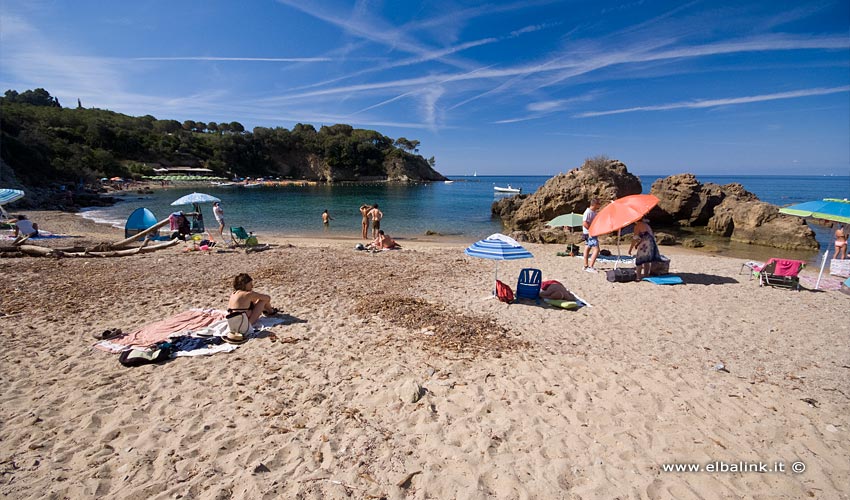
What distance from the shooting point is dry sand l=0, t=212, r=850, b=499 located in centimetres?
307

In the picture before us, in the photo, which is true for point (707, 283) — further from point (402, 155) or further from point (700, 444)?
point (402, 155)

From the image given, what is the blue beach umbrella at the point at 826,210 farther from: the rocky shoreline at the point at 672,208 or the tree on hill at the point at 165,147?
the tree on hill at the point at 165,147

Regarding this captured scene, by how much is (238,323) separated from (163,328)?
1286 millimetres

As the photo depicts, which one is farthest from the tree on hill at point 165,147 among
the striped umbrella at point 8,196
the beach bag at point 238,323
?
the beach bag at point 238,323

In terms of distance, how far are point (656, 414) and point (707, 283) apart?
7429 mm

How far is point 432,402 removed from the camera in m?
4.15

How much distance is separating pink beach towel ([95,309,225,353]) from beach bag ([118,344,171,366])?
1.20ft

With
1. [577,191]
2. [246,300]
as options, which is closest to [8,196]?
[246,300]

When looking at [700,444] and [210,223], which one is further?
[210,223]

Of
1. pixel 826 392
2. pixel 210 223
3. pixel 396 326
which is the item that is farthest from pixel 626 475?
pixel 210 223

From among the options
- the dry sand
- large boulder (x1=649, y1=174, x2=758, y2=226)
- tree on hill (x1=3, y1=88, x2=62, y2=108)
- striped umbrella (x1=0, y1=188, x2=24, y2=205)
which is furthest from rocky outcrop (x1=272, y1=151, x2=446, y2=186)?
the dry sand

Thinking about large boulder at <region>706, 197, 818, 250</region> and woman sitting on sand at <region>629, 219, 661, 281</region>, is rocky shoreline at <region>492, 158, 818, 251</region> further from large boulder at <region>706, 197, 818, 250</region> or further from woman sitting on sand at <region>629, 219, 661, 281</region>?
woman sitting on sand at <region>629, 219, 661, 281</region>

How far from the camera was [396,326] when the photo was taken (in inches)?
254

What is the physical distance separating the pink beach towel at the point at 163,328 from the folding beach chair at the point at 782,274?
40.5 feet
